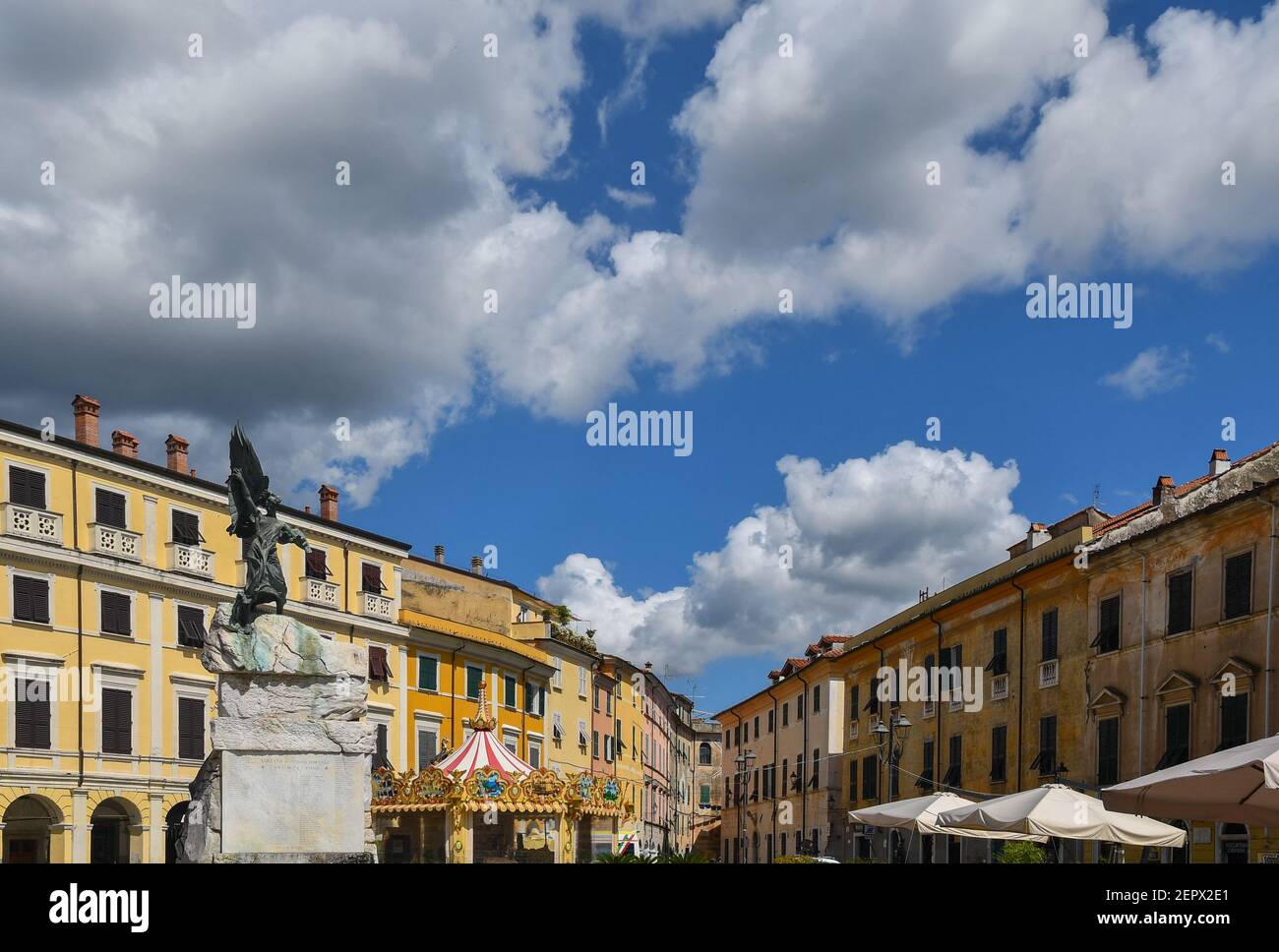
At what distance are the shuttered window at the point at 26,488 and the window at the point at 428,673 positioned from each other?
17.3 m

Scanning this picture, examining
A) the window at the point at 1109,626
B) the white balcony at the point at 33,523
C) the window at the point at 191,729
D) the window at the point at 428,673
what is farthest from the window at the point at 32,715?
the window at the point at 1109,626

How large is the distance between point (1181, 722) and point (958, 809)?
8.96 meters

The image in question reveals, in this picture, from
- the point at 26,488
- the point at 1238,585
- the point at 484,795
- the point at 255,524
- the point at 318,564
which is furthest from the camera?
the point at 318,564

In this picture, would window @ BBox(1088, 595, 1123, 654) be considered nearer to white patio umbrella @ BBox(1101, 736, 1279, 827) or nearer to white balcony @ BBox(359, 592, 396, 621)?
white patio umbrella @ BBox(1101, 736, 1279, 827)

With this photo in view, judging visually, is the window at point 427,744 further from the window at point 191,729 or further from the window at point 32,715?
the window at point 32,715

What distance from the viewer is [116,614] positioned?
37.3 meters

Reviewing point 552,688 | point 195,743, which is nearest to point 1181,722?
point 195,743

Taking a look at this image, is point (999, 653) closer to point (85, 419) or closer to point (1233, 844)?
point (1233, 844)

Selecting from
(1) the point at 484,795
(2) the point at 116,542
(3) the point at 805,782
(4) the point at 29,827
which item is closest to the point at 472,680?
(3) the point at 805,782

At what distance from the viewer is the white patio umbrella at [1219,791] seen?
11.3m

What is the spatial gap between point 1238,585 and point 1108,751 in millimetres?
6105

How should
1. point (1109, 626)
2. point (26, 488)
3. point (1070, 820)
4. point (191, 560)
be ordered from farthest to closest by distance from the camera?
point (191, 560) < point (26, 488) < point (1109, 626) < point (1070, 820)
